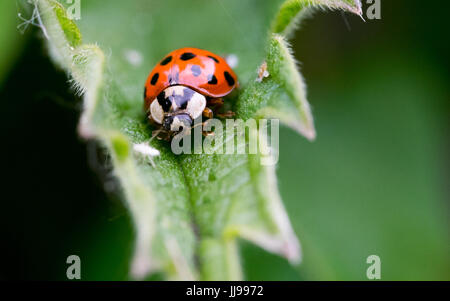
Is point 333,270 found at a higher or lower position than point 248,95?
lower

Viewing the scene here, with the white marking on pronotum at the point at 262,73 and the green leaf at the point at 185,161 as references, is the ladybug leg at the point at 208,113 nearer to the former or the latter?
the green leaf at the point at 185,161

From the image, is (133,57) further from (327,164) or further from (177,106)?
(327,164)

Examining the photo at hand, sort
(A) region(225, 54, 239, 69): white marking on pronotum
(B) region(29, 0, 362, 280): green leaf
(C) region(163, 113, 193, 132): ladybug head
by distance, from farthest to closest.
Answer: (A) region(225, 54, 239, 69): white marking on pronotum
(C) region(163, 113, 193, 132): ladybug head
(B) region(29, 0, 362, 280): green leaf

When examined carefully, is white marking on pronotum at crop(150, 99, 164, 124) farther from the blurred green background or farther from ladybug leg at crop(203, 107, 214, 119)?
the blurred green background

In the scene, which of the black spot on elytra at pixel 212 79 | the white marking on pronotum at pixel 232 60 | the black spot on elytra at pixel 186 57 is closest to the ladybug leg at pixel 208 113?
the black spot on elytra at pixel 212 79

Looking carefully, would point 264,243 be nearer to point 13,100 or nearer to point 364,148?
point 13,100

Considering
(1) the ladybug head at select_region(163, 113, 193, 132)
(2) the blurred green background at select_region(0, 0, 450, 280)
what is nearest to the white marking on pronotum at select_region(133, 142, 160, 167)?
(1) the ladybug head at select_region(163, 113, 193, 132)

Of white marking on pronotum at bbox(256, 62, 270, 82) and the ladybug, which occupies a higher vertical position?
the ladybug

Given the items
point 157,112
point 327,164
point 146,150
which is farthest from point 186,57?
point 327,164

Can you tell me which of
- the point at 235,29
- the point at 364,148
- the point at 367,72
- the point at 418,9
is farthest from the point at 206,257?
the point at 418,9
